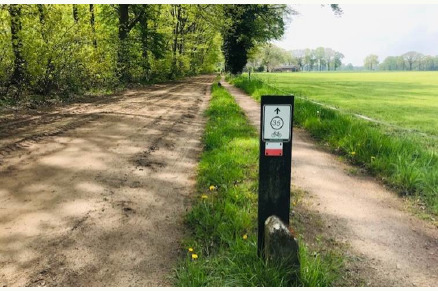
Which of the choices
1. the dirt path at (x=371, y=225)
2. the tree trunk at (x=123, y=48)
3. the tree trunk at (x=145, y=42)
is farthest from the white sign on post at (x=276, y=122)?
the tree trunk at (x=145, y=42)

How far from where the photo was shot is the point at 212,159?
6.20 m

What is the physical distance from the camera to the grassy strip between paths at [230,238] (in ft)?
9.47

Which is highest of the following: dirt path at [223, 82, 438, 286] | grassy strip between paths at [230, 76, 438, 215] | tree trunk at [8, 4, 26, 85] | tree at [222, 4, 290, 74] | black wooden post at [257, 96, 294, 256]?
tree at [222, 4, 290, 74]

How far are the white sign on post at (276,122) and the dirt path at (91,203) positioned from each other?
4.88 ft

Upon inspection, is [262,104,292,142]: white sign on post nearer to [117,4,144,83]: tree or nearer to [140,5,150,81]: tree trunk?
[117,4,144,83]: tree

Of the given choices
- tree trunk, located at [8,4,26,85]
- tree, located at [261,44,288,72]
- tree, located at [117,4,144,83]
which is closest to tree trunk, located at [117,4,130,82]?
tree, located at [117,4,144,83]

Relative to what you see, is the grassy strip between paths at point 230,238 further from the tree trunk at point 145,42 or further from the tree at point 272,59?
the tree at point 272,59

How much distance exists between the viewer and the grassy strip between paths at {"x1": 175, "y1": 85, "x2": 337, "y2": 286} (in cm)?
289

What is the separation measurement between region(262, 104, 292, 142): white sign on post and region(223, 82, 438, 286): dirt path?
1476mm

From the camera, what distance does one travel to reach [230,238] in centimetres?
363

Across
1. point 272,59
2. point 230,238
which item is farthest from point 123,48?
point 272,59

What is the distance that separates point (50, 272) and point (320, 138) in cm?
684

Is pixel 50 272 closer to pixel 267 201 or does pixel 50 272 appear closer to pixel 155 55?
pixel 267 201

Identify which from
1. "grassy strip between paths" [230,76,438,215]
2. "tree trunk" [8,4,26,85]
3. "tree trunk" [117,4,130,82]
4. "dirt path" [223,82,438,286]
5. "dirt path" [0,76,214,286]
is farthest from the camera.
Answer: "tree trunk" [117,4,130,82]
